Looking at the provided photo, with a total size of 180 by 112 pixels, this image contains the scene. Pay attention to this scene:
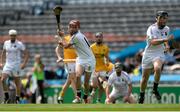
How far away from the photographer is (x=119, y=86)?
83.0 feet

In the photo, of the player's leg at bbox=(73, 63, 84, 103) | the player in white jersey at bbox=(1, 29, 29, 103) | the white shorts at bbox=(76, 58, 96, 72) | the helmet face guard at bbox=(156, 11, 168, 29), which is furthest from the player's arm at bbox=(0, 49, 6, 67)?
the helmet face guard at bbox=(156, 11, 168, 29)

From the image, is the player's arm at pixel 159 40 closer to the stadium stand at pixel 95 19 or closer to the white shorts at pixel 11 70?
the white shorts at pixel 11 70

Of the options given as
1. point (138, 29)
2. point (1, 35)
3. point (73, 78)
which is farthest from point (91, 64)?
point (1, 35)

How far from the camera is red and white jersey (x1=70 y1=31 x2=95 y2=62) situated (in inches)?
872

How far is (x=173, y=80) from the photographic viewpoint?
30203mm

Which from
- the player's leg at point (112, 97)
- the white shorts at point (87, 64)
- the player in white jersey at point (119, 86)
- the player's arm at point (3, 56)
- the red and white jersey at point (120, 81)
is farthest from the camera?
the player's arm at point (3, 56)

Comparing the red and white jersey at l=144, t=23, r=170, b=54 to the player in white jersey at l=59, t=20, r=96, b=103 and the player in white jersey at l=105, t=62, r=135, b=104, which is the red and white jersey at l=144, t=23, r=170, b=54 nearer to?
the player in white jersey at l=59, t=20, r=96, b=103

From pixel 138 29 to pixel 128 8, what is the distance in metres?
2.20

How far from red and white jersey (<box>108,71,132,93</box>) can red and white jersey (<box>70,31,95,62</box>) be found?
9.02ft

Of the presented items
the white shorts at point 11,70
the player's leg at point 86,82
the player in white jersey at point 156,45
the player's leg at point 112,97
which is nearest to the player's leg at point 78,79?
the player's leg at point 86,82

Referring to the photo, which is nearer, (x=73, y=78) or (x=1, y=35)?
(x=73, y=78)

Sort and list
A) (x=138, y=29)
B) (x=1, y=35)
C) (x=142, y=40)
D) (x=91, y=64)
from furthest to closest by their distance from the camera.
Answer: (x=1, y=35) → (x=138, y=29) → (x=142, y=40) → (x=91, y=64)

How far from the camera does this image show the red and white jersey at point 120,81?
25062 mm

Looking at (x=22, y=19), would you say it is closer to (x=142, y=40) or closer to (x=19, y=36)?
(x=19, y=36)
